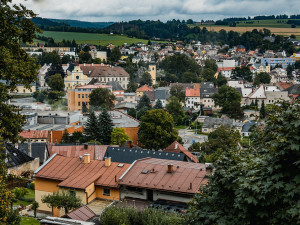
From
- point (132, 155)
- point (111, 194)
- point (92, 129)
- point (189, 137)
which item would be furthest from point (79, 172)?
point (189, 137)

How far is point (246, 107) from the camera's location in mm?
71312

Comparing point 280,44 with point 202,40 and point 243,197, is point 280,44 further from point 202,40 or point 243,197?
point 243,197

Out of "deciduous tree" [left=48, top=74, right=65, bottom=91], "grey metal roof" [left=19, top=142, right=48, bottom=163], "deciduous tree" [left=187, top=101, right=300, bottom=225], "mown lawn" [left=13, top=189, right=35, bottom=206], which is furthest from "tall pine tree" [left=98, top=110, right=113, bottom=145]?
"deciduous tree" [left=48, top=74, right=65, bottom=91]

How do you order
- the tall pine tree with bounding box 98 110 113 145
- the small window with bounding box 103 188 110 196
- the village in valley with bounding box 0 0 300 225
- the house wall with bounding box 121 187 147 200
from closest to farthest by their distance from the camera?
the village in valley with bounding box 0 0 300 225 < the house wall with bounding box 121 187 147 200 < the small window with bounding box 103 188 110 196 < the tall pine tree with bounding box 98 110 113 145

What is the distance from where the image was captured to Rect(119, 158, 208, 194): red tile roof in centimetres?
1908

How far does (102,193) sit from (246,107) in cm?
5440

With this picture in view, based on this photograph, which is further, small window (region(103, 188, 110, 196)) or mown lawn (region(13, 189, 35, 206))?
mown lawn (region(13, 189, 35, 206))

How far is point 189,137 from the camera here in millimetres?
53406

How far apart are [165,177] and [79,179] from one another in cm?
420

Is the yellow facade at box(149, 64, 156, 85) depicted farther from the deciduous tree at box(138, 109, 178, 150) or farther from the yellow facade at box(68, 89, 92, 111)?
the deciduous tree at box(138, 109, 178, 150)

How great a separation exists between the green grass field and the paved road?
9408 centimetres

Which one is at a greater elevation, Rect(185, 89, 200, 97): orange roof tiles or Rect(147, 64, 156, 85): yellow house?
Rect(147, 64, 156, 85): yellow house

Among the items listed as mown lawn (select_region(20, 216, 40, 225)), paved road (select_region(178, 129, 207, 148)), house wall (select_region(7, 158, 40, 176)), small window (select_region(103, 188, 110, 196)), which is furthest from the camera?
paved road (select_region(178, 129, 207, 148))

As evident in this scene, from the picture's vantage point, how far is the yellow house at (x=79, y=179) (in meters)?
19.8
